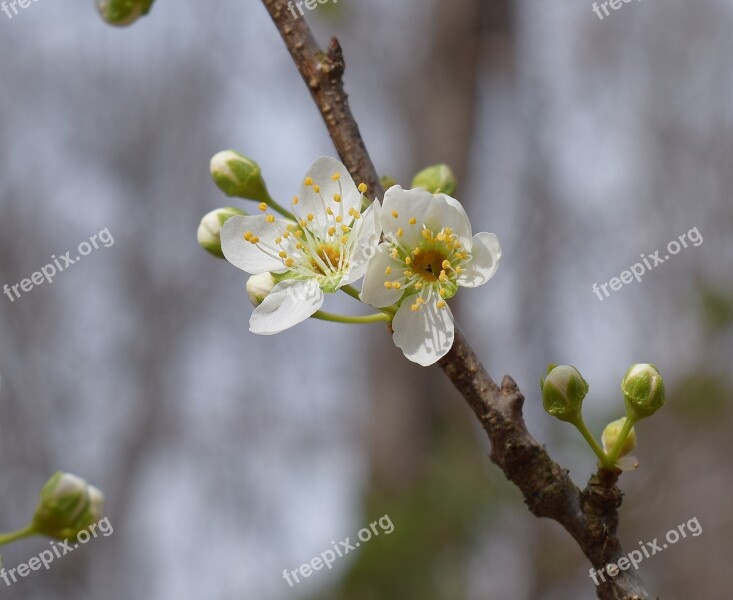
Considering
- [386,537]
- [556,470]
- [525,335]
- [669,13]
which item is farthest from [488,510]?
[669,13]

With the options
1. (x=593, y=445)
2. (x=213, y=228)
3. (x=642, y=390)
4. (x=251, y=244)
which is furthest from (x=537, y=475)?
(x=213, y=228)

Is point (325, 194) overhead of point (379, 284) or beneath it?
overhead

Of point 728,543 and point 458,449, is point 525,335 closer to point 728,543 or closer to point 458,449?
point 458,449

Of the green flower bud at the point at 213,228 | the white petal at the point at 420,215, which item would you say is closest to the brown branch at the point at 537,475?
the white petal at the point at 420,215

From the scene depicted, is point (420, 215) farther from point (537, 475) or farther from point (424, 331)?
point (537, 475)

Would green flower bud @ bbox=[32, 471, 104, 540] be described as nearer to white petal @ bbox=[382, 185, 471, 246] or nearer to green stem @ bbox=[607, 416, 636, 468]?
white petal @ bbox=[382, 185, 471, 246]
